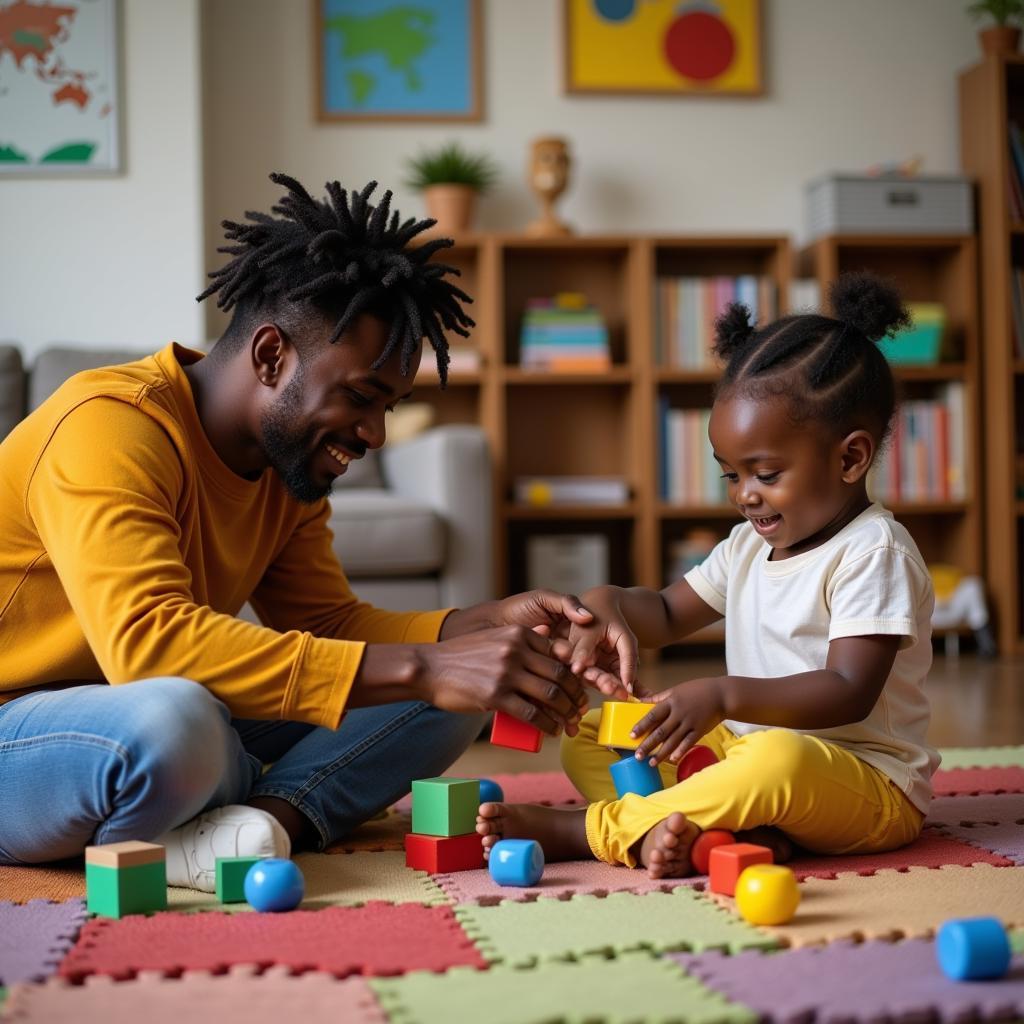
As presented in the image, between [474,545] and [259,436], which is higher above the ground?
[259,436]

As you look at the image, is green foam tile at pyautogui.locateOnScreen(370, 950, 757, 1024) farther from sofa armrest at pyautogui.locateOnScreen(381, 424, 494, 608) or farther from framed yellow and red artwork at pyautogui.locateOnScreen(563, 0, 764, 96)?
framed yellow and red artwork at pyautogui.locateOnScreen(563, 0, 764, 96)

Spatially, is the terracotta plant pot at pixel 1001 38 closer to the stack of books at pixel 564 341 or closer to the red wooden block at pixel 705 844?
the stack of books at pixel 564 341

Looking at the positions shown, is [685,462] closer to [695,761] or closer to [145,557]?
[695,761]

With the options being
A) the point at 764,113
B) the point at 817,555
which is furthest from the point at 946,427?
the point at 817,555

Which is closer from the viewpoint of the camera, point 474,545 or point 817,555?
point 817,555

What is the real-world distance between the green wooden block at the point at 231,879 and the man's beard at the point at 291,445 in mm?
427

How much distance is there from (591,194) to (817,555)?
2716 mm

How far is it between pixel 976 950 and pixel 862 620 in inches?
20.0

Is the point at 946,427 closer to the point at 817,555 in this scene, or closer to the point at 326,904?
the point at 817,555

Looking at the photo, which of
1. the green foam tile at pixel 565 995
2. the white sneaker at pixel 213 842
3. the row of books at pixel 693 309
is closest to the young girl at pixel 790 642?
the white sneaker at pixel 213 842

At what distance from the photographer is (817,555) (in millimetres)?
1506

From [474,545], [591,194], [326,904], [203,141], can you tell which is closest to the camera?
[326,904]

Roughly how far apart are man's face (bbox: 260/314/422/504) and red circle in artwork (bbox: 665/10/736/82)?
9.39 feet

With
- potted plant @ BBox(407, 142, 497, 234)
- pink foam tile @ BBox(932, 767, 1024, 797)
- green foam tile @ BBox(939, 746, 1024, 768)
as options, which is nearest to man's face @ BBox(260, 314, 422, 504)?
pink foam tile @ BBox(932, 767, 1024, 797)
